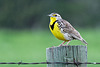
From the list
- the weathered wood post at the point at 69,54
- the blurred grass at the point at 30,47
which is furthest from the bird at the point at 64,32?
the blurred grass at the point at 30,47

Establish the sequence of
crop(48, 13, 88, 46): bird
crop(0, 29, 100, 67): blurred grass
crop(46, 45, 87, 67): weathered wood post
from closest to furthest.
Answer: crop(46, 45, 87, 67): weathered wood post < crop(48, 13, 88, 46): bird < crop(0, 29, 100, 67): blurred grass

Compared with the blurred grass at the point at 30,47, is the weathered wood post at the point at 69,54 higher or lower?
lower

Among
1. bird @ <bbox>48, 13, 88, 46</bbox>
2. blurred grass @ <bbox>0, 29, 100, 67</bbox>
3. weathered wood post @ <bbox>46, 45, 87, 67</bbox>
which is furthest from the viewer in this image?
blurred grass @ <bbox>0, 29, 100, 67</bbox>

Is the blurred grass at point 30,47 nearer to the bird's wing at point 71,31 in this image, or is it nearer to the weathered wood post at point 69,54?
the bird's wing at point 71,31

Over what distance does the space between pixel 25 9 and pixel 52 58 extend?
27469 mm

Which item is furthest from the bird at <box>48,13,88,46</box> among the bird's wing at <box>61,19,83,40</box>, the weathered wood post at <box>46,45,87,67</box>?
the weathered wood post at <box>46,45,87,67</box>

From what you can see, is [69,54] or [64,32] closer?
[69,54]

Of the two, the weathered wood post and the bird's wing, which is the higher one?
the bird's wing

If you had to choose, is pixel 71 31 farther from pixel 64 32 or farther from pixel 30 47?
pixel 30 47

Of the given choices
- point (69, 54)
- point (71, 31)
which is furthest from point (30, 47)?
point (69, 54)

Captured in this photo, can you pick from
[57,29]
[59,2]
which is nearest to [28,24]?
[59,2]

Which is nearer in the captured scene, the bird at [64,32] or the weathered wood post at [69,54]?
the weathered wood post at [69,54]

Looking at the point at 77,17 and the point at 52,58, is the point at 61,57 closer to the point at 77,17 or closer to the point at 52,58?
the point at 52,58

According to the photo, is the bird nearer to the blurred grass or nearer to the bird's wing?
the bird's wing
